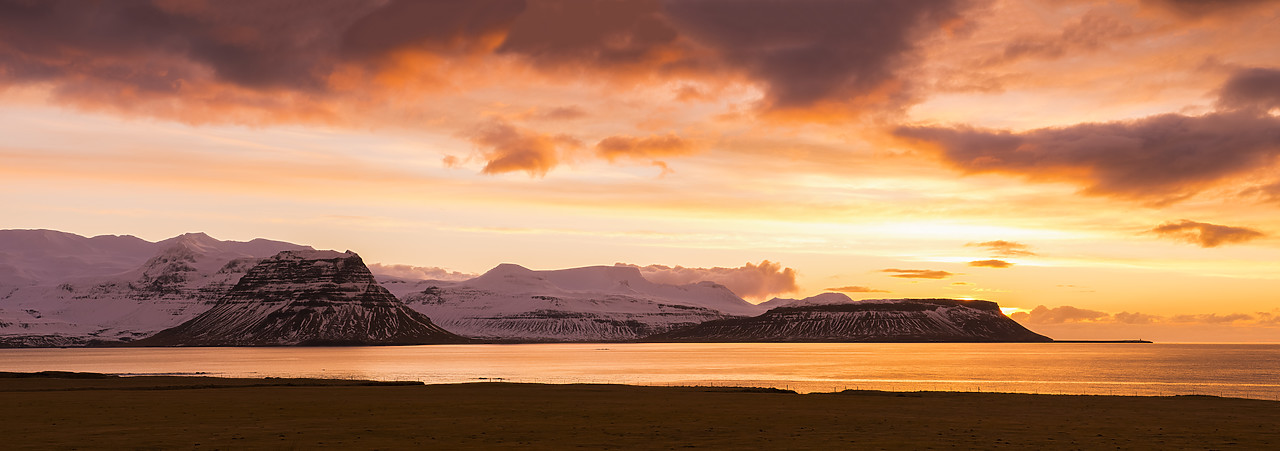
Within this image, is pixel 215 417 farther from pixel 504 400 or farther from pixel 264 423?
pixel 504 400

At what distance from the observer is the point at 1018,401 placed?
69250 mm

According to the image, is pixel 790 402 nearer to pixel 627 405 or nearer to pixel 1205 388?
pixel 627 405

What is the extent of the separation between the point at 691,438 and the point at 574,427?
7814 mm

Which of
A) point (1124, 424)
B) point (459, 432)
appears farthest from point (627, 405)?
point (1124, 424)

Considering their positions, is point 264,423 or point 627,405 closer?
point 264,423

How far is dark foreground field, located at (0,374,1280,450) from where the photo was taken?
138 ft

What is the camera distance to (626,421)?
52500 mm

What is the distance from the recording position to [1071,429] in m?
47.5

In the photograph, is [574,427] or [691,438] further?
[574,427]

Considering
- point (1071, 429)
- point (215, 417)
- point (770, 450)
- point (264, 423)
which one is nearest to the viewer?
point (770, 450)

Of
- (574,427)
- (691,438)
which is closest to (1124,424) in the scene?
(691,438)

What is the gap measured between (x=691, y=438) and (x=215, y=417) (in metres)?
28.9

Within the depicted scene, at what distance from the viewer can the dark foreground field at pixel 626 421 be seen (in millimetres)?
42062

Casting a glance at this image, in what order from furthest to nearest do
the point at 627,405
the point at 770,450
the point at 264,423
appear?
the point at 627,405 < the point at 264,423 < the point at 770,450
